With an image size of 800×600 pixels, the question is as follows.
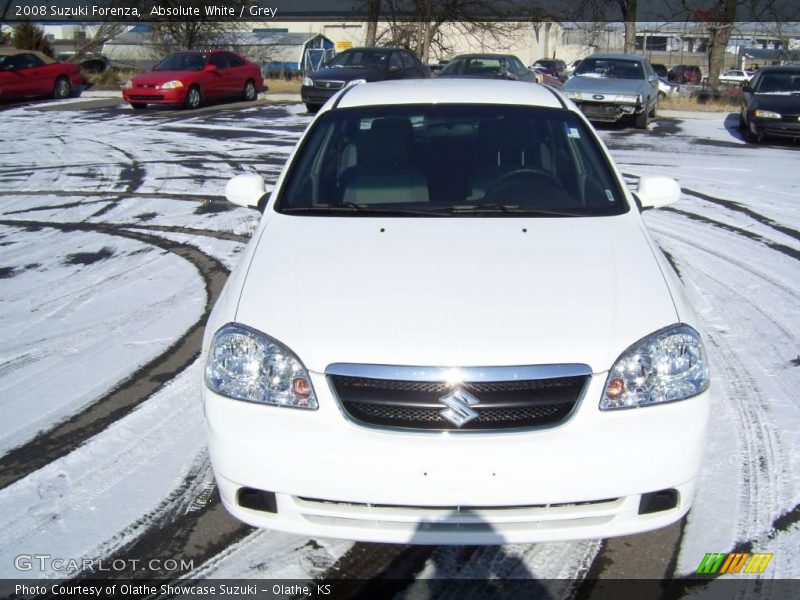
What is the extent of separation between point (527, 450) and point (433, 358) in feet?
1.38

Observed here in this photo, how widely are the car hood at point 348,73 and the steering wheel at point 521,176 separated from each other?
53.2ft

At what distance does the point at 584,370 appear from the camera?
2.72m

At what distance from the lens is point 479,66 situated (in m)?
21.0

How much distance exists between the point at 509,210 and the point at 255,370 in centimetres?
158

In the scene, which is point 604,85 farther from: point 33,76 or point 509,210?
point 33,76

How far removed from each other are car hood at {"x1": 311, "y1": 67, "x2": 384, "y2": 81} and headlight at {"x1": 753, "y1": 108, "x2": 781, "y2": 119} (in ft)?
28.6

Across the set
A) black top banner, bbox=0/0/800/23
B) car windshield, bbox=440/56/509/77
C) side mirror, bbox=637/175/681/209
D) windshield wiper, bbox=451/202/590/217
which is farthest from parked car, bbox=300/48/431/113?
windshield wiper, bbox=451/202/590/217

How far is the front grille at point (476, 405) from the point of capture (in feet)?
8.80

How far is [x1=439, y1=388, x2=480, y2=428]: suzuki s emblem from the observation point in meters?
2.66

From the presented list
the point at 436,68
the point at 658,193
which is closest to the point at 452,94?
the point at 658,193

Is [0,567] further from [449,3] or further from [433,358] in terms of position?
[449,3]

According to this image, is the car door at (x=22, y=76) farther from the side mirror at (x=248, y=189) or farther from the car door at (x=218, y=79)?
the side mirror at (x=248, y=189)

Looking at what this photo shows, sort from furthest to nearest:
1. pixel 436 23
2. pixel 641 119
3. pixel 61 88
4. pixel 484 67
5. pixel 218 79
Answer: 1. pixel 436 23
2. pixel 61 88
3. pixel 218 79
4. pixel 484 67
5. pixel 641 119

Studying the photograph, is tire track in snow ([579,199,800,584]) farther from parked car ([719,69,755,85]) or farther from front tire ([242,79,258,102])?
parked car ([719,69,755,85])
